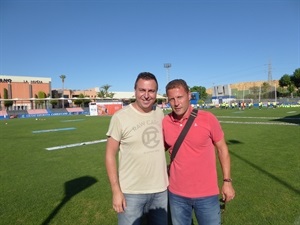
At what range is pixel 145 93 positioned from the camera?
9.77 ft

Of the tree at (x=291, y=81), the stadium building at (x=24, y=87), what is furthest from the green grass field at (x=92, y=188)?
the tree at (x=291, y=81)

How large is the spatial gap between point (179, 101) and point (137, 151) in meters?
0.69

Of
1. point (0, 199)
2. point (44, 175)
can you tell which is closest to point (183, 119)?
point (0, 199)

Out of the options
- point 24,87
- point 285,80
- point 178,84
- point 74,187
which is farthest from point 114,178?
point 285,80

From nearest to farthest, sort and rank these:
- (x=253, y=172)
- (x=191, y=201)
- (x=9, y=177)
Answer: (x=191, y=201), (x=253, y=172), (x=9, y=177)

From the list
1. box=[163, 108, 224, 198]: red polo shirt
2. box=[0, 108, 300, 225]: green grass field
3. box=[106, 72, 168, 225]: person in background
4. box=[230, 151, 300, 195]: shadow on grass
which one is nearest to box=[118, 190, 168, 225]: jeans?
box=[106, 72, 168, 225]: person in background

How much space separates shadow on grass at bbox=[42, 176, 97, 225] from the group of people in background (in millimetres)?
→ 2945

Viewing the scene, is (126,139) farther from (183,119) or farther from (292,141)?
(292,141)

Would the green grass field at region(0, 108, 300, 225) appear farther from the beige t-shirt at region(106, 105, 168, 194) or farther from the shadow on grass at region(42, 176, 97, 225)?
the beige t-shirt at region(106, 105, 168, 194)

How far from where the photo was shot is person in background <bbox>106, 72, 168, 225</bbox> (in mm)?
2883

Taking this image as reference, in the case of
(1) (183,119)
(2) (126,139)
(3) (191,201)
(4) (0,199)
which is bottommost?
(4) (0,199)

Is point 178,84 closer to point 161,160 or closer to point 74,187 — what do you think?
point 161,160

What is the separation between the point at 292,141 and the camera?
12.3 metres

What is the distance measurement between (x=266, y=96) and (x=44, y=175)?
327 feet
